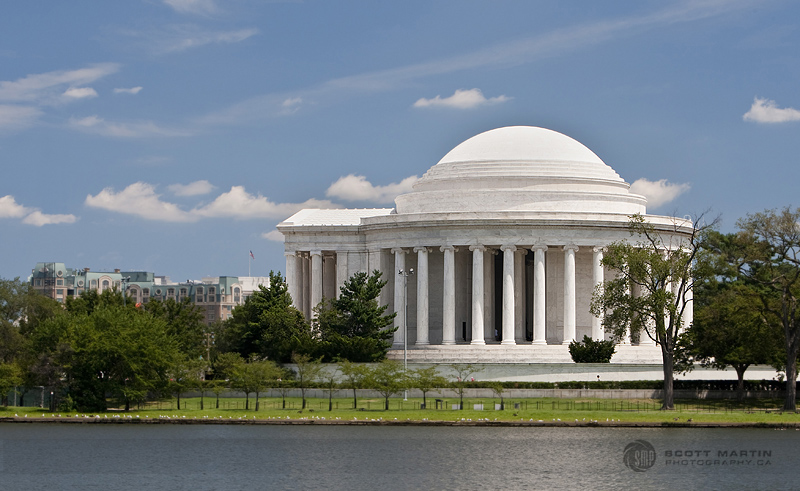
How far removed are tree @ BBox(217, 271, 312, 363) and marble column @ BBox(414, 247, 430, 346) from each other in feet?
32.2

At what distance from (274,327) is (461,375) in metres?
Answer: 16.4

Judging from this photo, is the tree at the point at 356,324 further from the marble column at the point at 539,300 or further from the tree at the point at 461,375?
the marble column at the point at 539,300

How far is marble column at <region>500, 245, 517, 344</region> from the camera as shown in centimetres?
11200

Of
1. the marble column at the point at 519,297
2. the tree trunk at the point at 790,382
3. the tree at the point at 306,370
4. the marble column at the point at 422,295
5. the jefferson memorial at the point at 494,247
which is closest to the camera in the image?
the tree trunk at the point at 790,382

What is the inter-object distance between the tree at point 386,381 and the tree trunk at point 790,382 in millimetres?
25633

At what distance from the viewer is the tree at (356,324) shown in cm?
10712

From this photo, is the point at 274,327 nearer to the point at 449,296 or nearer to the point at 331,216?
the point at 449,296

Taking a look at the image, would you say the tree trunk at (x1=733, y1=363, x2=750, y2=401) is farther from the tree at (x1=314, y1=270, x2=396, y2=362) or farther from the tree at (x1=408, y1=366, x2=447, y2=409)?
the tree at (x1=314, y1=270, x2=396, y2=362)

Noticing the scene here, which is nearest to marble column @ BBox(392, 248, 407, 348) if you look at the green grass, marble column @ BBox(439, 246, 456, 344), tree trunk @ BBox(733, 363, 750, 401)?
marble column @ BBox(439, 246, 456, 344)

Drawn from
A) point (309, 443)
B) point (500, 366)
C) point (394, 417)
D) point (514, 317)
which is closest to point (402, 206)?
point (514, 317)

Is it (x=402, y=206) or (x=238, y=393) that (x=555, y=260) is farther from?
(x=238, y=393)

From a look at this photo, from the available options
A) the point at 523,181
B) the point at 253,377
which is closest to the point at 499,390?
the point at 253,377

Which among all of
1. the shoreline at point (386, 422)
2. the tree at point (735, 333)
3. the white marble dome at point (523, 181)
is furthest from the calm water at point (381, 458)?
the white marble dome at point (523, 181)

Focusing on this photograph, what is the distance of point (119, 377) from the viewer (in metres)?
89.0
